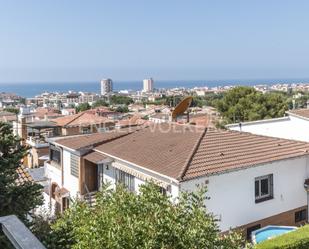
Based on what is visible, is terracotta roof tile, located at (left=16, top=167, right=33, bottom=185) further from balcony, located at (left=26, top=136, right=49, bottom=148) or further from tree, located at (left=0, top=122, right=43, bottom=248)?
balcony, located at (left=26, top=136, right=49, bottom=148)

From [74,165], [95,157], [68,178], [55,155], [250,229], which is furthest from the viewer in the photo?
[55,155]

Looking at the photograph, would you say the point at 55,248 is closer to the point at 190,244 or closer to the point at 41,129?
the point at 190,244

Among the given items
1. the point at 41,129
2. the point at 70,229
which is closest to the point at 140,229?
the point at 70,229

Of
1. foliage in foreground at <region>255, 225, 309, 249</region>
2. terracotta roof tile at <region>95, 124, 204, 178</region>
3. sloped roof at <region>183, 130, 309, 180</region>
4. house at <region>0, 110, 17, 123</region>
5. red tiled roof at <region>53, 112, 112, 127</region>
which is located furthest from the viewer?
red tiled roof at <region>53, 112, 112, 127</region>

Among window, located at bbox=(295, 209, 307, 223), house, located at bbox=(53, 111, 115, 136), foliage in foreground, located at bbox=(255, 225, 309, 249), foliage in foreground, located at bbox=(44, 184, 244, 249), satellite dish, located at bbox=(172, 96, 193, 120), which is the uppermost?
satellite dish, located at bbox=(172, 96, 193, 120)

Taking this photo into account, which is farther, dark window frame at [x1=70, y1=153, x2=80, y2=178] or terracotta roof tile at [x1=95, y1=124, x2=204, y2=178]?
dark window frame at [x1=70, y1=153, x2=80, y2=178]

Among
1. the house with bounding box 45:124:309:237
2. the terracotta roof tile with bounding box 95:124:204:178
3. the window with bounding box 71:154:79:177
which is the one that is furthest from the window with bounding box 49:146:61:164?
the terracotta roof tile with bounding box 95:124:204:178

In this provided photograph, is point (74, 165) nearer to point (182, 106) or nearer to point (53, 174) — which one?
point (53, 174)

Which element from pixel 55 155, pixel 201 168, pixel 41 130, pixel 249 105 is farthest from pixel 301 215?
pixel 41 130
